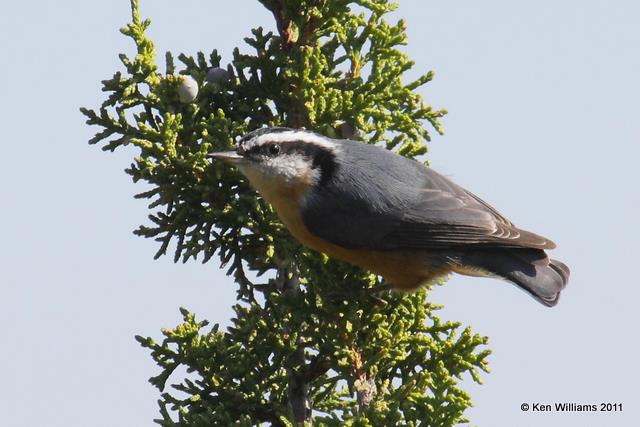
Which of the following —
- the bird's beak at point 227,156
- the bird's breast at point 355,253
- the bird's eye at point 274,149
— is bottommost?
the bird's breast at point 355,253

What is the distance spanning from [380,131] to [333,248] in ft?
2.26

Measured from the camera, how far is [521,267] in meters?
4.76

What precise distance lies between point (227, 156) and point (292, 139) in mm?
402

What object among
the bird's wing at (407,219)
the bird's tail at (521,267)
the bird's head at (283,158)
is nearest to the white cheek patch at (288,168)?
the bird's head at (283,158)

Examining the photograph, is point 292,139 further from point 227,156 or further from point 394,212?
point 394,212

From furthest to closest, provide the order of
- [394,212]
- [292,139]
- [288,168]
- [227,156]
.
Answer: [288,168]
[394,212]
[292,139]
[227,156]

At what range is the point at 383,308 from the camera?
4.54m

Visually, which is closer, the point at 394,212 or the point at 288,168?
the point at 394,212

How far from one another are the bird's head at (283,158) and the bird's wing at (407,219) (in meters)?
0.11

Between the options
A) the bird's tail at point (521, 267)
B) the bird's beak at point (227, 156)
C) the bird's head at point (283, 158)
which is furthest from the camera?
the bird's tail at point (521, 267)

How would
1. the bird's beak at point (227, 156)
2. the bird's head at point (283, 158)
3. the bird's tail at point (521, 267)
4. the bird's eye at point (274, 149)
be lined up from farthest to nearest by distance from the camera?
1. the bird's tail at point (521, 267)
2. the bird's eye at point (274, 149)
3. the bird's head at point (283, 158)
4. the bird's beak at point (227, 156)

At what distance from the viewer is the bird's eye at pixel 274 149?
4.48m

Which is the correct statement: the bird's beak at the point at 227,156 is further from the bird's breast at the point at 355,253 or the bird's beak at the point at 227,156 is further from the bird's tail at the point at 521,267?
the bird's tail at the point at 521,267

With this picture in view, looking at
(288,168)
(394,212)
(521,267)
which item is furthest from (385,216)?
(521,267)
